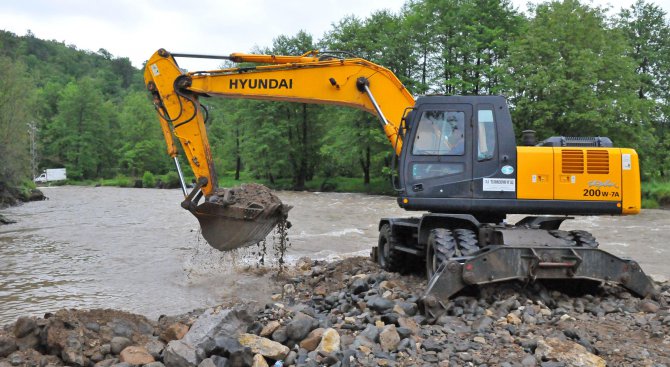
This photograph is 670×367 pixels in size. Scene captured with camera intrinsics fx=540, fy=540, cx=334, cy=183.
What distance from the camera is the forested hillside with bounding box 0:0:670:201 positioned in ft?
88.2

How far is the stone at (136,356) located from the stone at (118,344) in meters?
0.22

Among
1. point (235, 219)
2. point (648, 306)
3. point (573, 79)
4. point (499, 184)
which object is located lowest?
point (648, 306)

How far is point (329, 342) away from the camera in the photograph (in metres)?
4.67

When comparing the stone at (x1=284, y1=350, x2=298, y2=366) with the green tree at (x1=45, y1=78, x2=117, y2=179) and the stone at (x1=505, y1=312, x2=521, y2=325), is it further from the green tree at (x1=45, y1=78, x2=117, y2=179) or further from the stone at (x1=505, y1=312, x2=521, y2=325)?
the green tree at (x1=45, y1=78, x2=117, y2=179)

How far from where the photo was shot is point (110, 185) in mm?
59062

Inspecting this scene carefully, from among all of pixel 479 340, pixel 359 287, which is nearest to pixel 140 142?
pixel 359 287

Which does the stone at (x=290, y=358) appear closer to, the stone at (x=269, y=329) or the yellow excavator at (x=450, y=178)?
the stone at (x=269, y=329)

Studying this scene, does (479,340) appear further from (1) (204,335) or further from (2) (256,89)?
(2) (256,89)

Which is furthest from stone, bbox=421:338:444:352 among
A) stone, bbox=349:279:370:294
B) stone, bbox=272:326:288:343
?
stone, bbox=349:279:370:294

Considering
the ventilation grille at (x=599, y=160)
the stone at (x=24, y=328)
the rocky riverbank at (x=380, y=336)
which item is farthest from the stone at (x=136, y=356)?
the ventilation grille at (x=599, y=160)

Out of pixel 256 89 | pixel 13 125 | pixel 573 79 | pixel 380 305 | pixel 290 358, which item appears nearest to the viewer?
pixel 290 358

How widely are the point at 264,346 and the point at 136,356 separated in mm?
1137

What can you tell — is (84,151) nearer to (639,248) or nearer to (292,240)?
(292,240)

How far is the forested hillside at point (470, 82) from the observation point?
26.9 meters
